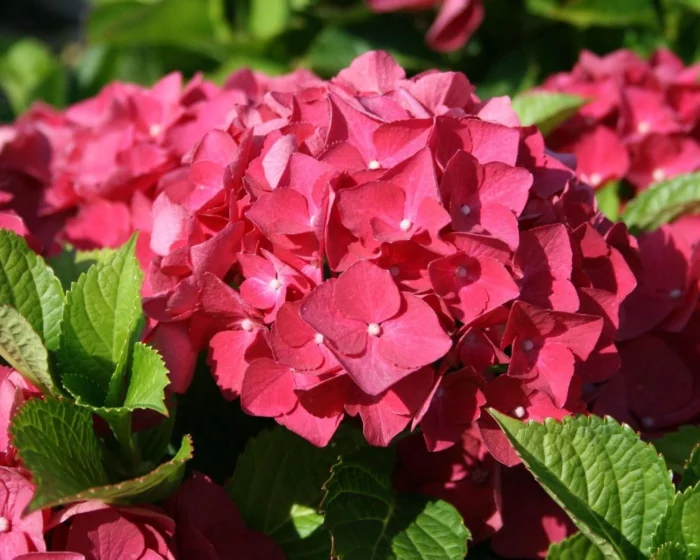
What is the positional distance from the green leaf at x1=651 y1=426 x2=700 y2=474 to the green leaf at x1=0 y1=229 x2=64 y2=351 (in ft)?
2.27

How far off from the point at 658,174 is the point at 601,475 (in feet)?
2.35

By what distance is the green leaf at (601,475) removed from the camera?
2.61 feet

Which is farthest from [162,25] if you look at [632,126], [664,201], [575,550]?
[575,550]

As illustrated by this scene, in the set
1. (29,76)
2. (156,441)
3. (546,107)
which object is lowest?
(29,76)

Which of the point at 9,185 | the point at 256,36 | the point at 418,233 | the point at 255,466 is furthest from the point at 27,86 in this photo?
the point at 418,233

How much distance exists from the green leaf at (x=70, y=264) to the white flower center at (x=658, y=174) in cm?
88

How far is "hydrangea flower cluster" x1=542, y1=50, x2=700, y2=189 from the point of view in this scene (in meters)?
1.38

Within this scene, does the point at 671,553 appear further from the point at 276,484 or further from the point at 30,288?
the point at 30,288

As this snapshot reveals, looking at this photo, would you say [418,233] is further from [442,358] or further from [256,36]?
[256,36]

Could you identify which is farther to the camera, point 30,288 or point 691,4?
point 691,4

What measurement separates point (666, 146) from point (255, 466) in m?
0.86

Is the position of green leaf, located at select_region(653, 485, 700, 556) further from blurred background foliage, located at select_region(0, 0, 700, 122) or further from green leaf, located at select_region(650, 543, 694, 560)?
blurred background foliage, located at select_region(0, 0, 700, 122)

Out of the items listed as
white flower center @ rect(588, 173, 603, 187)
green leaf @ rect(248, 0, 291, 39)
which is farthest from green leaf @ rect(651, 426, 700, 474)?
green leaf @ rect(248, 0, 291, 39)

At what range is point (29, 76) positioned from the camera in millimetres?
2268
